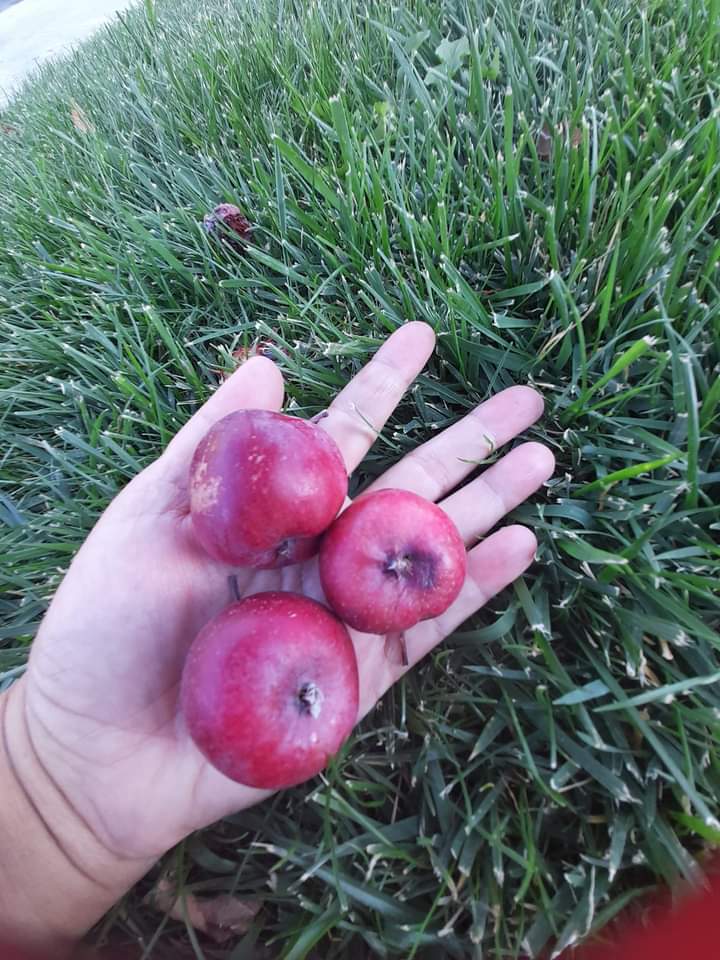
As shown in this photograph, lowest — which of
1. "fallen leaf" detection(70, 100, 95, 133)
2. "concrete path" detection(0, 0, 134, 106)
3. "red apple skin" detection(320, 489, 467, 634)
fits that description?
"red apple skin" detection(320, 489, 467, 634)

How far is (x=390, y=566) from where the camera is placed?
4.75ft

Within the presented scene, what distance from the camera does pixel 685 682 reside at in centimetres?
141

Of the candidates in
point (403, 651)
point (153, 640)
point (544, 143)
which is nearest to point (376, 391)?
point (403, 651)

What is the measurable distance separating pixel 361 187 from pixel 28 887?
2.22 meters

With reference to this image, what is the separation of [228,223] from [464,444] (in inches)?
55.4

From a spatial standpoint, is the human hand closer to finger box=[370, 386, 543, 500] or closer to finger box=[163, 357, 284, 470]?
finger box=[163, 357, 284, 470]

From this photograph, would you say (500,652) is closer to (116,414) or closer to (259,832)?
(259,832)

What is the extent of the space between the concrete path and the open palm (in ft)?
19.4

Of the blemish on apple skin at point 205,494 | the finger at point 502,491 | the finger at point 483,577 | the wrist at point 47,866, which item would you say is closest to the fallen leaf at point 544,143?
the finger at point 502,491

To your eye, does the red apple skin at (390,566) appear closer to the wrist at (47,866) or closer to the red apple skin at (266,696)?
the red apple skin at (266,696)

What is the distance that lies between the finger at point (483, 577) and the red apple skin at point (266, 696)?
1.06ft

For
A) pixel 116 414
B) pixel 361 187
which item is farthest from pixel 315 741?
pixel 361 187

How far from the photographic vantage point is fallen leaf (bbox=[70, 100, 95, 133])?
11.9 feet

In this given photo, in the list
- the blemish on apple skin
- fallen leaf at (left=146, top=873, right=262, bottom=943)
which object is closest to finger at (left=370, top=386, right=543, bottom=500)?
the blemish on apple skin
